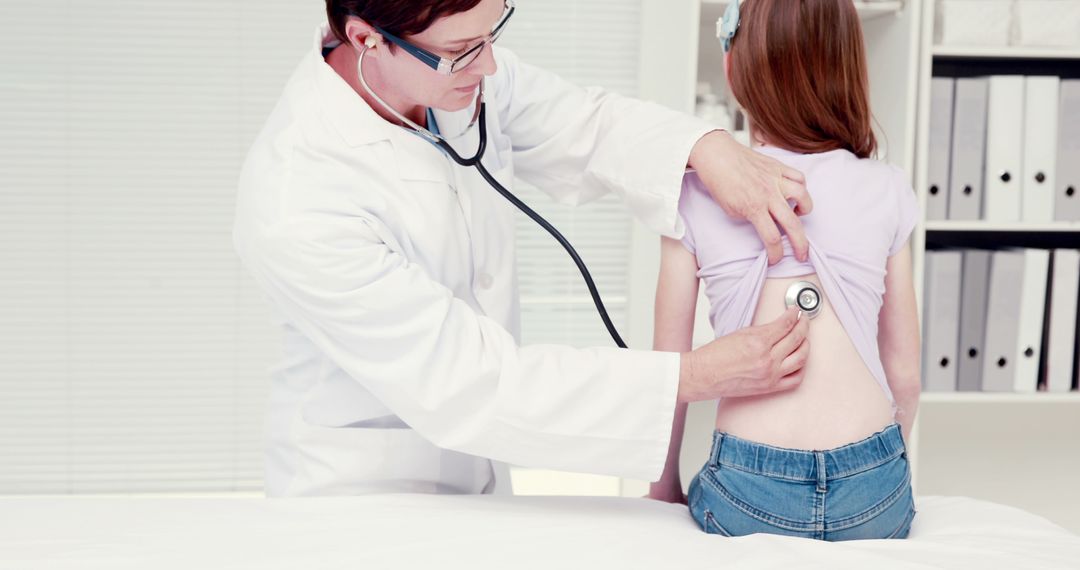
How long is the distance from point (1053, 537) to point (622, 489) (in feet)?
4.98

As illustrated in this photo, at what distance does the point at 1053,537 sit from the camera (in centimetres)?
105

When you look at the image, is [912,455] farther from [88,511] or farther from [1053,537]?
[88,511]

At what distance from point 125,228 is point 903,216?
6.96ft

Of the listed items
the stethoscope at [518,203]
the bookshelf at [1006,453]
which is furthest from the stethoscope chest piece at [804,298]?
the bookshelf at [1006,453]

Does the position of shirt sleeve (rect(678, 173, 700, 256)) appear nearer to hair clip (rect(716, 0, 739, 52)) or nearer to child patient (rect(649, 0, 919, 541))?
child patient (rect(649, 0, 919, 541))

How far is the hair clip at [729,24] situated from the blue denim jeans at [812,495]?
53 centimetres

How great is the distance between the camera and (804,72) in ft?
4.05

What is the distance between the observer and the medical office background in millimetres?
2545

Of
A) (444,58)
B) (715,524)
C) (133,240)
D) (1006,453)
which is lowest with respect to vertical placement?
(1006,453)

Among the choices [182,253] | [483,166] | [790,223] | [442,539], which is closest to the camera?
[442,539]

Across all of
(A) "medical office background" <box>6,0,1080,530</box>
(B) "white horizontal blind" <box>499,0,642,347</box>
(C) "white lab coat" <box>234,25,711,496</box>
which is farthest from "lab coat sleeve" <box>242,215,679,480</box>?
(B) "white horizontal blind" <box>499,0,642,347</box>

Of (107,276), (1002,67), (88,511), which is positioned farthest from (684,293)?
(107,276)

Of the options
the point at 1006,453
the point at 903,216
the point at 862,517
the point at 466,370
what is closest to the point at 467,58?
the point at 466,370

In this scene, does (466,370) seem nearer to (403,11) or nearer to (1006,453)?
(403,11)
